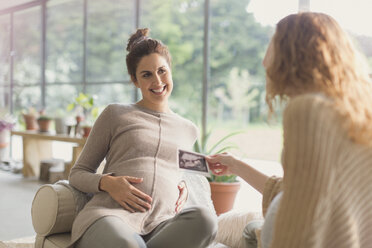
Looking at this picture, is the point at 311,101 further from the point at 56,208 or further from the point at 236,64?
the point at 236,64

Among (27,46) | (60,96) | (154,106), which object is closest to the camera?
(154,106)

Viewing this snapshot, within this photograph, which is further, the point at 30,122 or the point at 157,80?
the point at 30,122

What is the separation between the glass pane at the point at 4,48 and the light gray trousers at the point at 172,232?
720 cm

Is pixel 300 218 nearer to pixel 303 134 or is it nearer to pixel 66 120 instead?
pixel 303 134

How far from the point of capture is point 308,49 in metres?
1.05

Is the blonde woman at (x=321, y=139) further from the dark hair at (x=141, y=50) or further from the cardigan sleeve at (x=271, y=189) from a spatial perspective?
the dark hair at (x=141, y=50)

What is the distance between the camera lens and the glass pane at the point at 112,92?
5.57m

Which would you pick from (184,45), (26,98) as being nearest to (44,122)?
(26,98)

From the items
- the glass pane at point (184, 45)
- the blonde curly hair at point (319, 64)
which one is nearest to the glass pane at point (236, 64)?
the glass pane at point (184, 45)

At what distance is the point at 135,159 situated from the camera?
5.76 ft

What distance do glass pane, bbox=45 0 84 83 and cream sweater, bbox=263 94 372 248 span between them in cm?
578

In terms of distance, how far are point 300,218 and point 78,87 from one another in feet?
19.3

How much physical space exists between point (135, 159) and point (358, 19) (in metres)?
2.54

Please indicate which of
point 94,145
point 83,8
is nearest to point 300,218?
point 94,145
